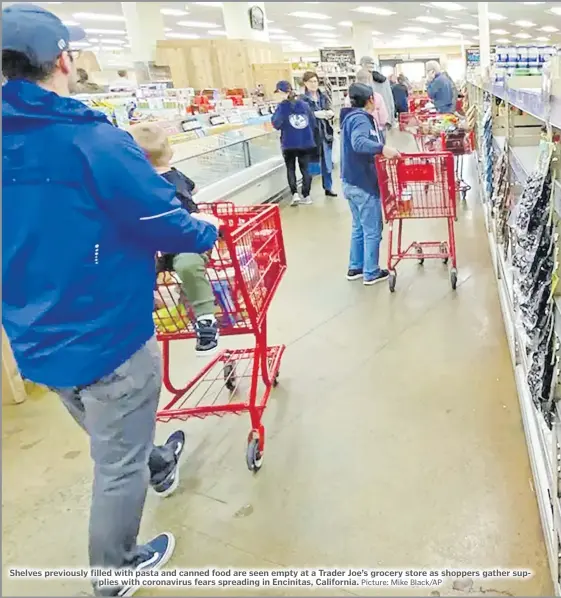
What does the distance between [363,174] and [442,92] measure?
508cm

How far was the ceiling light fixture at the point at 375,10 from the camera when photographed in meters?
19.6

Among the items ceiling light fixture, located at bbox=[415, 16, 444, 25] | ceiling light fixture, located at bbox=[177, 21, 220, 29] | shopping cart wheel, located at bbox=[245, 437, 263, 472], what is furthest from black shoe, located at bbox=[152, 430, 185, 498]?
ceiling light fixture, located at bbox=[415, 16, 444, 25]

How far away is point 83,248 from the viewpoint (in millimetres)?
1525

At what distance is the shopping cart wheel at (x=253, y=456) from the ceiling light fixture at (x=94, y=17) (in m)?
16.6

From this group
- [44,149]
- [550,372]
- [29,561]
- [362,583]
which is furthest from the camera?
[29,561]

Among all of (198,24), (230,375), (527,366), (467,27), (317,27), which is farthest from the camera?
(467,27)

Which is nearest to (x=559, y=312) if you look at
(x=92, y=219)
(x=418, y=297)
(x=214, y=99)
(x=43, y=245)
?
(x=92, y=219)

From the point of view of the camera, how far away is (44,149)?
1.45 meters

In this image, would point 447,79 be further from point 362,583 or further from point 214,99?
point 362,583

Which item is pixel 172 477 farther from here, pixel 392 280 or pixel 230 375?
pixel 392 280

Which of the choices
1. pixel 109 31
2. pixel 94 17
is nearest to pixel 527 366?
pixel 94 17

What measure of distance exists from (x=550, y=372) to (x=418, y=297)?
2.64m

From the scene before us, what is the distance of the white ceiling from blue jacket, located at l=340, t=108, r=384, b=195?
36.1ft

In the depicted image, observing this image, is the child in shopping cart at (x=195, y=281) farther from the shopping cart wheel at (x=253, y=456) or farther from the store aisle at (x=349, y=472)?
the store aisle at (x=349, y=472)
